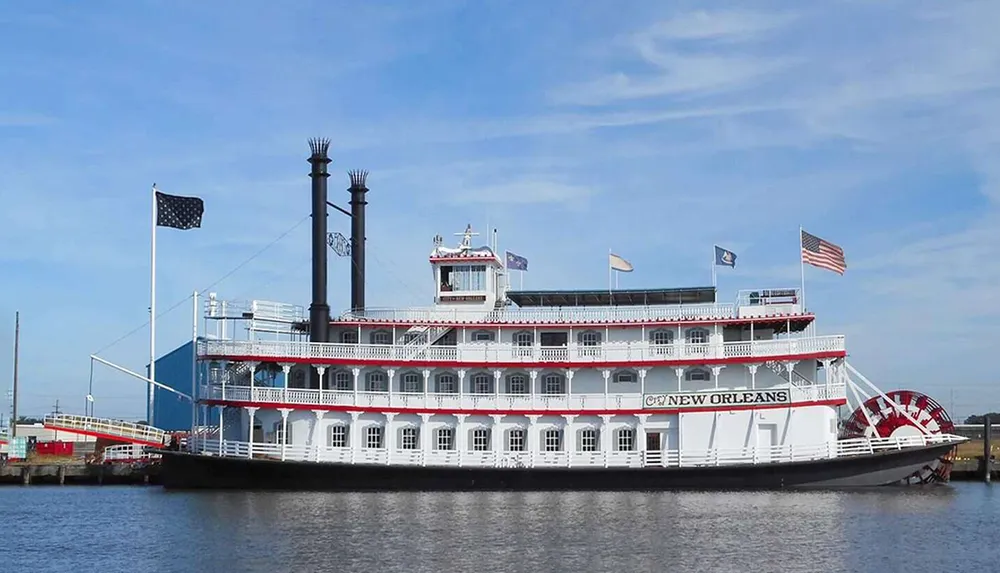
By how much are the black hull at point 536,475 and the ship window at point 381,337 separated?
538cm

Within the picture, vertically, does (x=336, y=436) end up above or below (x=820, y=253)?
below

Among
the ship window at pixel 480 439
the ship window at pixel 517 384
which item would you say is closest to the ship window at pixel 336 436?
the ship window at pixel 480 439

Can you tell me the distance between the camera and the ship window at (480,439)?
4212cm

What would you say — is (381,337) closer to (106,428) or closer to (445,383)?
(445,383)

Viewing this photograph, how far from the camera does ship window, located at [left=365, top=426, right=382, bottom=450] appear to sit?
42.2 m

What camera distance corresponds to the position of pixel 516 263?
1758 inches

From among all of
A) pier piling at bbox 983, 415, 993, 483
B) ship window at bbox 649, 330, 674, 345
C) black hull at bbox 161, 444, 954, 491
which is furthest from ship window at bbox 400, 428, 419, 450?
pier piling at bbox 983, 415, 993, 483

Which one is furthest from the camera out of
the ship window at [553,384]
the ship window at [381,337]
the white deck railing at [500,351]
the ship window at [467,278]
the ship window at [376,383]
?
the ship window at [467,278]

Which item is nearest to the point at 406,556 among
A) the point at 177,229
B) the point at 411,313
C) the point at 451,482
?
the point at 451,482

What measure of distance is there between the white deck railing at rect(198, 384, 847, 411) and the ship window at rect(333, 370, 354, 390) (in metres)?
1.07

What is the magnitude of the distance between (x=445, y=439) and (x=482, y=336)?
13.1ft

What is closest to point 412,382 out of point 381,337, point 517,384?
point 381,337

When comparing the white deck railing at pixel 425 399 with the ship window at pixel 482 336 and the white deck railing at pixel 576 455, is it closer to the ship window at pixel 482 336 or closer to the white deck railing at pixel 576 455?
the white deck railing at pixel 576 455

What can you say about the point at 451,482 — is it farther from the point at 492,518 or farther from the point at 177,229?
the point at 177,229
